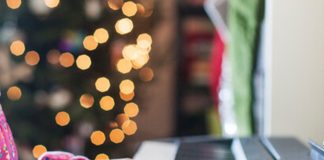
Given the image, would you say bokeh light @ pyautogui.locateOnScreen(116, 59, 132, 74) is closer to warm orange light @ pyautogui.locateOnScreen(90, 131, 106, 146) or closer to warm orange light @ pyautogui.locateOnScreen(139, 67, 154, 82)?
warm orange light @ pyautogui.locateOnScreen(139, 67, 154, 82)

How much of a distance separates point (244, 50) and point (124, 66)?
122cm

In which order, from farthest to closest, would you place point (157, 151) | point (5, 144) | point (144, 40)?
point (144, 40) < point (157, 151) < point (5, 144)

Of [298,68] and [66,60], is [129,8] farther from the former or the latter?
[298,68]

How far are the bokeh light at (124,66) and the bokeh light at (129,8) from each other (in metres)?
0.24

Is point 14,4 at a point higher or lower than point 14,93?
higher

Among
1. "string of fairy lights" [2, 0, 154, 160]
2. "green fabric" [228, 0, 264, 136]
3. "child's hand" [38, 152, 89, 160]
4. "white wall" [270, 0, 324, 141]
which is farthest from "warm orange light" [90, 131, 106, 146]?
"child's hand" [38, 152, 89, 160]

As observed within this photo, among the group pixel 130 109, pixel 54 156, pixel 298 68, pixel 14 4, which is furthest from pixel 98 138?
pixel 54 156

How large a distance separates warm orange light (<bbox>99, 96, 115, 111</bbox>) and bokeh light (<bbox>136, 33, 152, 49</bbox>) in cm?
41

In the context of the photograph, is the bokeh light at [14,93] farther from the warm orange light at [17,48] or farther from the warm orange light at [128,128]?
the warm orange light at [128,128]

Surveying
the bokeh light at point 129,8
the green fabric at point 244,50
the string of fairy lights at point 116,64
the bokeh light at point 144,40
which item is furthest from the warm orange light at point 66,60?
the green fabric at point 244,50

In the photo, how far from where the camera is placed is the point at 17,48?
1.88 m

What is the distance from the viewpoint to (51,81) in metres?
1.95

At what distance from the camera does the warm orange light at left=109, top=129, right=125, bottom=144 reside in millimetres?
2078

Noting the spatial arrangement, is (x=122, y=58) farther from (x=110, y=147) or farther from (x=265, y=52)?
(x=265, y=52)
